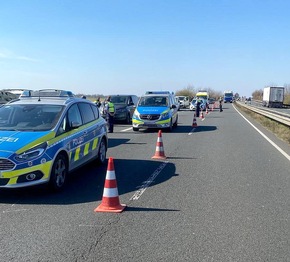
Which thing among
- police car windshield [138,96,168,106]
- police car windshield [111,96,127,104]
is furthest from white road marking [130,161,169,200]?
police car windshield [111,96,127,104]

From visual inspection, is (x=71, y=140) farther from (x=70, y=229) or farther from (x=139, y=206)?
(x=70, y=229)

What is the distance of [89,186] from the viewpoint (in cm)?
736

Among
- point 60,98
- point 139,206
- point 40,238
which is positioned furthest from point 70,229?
point 60,98

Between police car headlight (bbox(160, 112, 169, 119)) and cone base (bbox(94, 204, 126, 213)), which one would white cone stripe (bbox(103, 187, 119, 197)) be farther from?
police car headlight (bbox(160, 112, 169, 119))

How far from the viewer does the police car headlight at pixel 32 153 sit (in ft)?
20.4

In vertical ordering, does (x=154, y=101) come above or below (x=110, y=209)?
above

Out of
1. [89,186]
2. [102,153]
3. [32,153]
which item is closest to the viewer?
[32,153]

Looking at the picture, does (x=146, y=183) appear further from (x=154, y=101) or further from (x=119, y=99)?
(x=119, y=99)

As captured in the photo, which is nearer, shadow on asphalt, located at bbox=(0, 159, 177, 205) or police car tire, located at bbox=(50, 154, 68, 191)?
shadow on asphalt, located at bbox=(0, 159, 177, 205)

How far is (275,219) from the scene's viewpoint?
5.41 metres

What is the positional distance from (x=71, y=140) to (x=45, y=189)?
1050mm

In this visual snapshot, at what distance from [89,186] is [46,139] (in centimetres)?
130

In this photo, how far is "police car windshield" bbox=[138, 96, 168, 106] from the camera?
20156mm

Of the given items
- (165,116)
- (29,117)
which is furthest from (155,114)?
(29,117)
